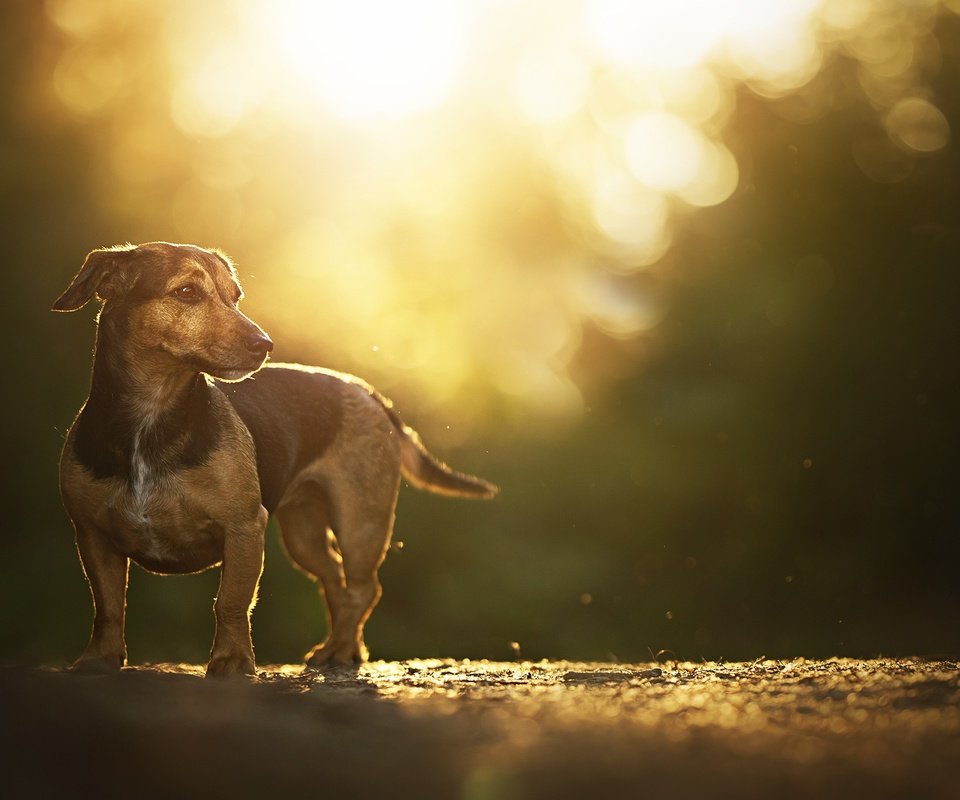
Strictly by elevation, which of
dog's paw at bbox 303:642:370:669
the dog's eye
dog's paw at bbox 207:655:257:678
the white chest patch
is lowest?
dog's paw at bbox 303:642:370:669

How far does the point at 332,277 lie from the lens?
59.8ft

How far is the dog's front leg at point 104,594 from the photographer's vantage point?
19.8ft

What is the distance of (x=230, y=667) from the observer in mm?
5852

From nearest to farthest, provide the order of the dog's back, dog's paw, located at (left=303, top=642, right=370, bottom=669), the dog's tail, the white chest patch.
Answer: the white chest patch < the dog's back < dog's paw, located at (left=303, top=642, right=370, bottom=669) < the dog's tail

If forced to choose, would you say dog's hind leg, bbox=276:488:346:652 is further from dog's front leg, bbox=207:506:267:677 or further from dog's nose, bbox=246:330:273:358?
dog's nose, bbox=246:330:273:358

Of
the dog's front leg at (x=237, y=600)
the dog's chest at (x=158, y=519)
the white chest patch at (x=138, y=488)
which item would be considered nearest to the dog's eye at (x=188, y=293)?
the white chest patch at (x=138, y=488)

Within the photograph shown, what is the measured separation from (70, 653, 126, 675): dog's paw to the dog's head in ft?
5.05

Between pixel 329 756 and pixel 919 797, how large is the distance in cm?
151

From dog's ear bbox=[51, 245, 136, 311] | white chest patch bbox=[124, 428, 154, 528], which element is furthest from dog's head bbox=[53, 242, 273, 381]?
white chest patch bbox=[124, 428, 154, 528]

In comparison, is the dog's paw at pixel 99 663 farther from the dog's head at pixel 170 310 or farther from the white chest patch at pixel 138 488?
the dog's head at pixel 170 310

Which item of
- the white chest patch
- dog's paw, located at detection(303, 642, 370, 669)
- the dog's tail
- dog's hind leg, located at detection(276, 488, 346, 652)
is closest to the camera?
the white chest patch

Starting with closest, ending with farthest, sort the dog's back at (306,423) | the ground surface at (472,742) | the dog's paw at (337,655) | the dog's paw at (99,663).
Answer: the ground surface at (472,742) → the dog's paw at (99,663) → the dog's back at (306,423) → the dog's paw at (337,655)

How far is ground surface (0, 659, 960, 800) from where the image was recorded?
294cm

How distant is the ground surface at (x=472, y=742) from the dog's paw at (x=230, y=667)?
1.05 meters
